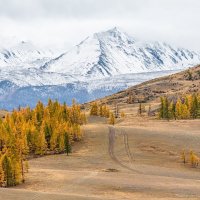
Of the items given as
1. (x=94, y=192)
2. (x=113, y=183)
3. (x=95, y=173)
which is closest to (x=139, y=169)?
(x=95, y=173)

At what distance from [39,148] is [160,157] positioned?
39.7 m

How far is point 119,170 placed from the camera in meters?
133

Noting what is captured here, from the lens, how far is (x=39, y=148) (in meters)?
169

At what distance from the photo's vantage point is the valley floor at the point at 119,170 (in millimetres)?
97625

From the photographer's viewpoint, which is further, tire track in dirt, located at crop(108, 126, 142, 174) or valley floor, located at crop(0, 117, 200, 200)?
tire track in dirt, located at crop(108, 126, 142, 174)

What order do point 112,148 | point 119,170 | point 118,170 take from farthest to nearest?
point 112,148, point 119,170, point 118,170

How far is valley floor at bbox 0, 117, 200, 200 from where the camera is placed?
97.6m

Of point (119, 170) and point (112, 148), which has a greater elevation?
point (112, 148)

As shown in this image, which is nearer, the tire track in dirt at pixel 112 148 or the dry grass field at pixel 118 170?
the dry grass field at pixel 118 170

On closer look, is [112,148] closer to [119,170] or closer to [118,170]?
[119,170]

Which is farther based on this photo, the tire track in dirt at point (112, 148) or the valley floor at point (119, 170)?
the tire track in dirt at point (112, 148)

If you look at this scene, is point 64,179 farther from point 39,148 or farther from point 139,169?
point 39,148

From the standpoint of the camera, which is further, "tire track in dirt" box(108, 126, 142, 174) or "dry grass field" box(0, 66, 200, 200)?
"tire track in dirt" box(108, 126, 142, 174)

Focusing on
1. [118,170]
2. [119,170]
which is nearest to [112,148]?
[119,170]
